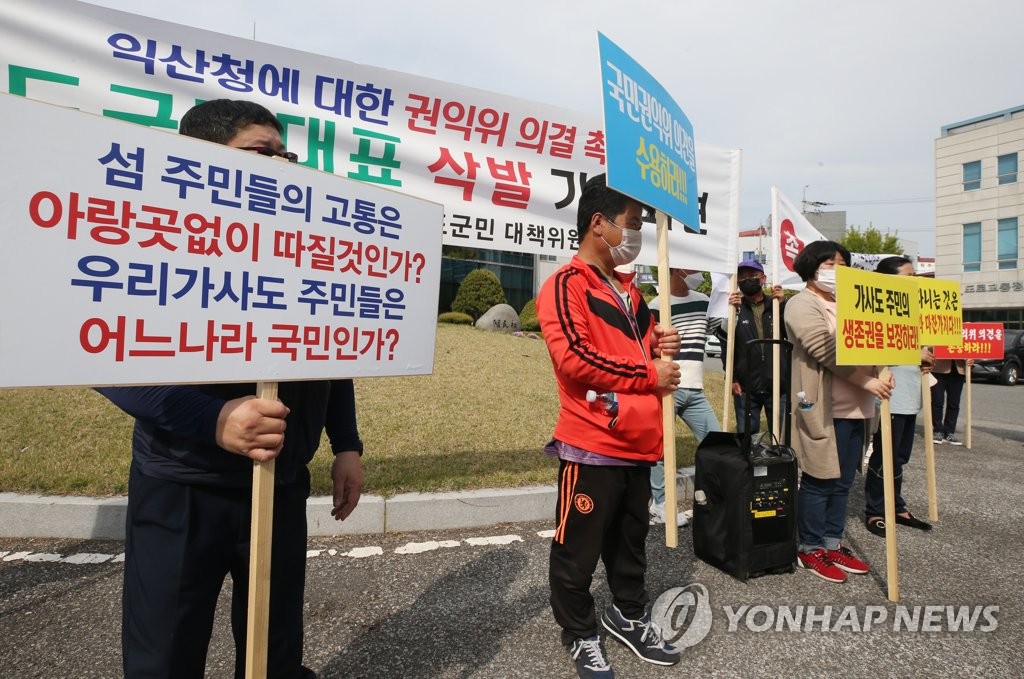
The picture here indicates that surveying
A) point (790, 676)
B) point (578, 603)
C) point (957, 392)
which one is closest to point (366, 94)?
point (578, 603)

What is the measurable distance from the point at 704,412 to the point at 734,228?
1657mm

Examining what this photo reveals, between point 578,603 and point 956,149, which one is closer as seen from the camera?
point 578,603

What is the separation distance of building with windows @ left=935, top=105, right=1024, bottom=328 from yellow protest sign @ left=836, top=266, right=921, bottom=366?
2838 cm

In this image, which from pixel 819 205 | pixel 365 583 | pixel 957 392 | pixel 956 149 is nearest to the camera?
pixel 365 583

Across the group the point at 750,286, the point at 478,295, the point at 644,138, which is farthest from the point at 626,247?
the point at 478,295

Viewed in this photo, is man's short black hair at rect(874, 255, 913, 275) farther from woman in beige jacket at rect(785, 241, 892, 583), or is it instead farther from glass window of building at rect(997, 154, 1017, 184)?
glass window of building at rect(997, 154, 1017, 184)

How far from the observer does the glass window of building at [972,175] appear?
87.9 ft

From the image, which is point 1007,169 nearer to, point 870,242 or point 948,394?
point 870,242

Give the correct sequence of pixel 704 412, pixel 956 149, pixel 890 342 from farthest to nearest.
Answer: pixel 956 149 → pixel 704 412 → pixel 890 342

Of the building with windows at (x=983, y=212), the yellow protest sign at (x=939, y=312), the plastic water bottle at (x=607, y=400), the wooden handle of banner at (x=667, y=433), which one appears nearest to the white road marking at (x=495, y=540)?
the wooden handle of banner at (x=667, y=433)

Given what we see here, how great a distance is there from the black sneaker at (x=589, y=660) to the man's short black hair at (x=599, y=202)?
161 centimetres

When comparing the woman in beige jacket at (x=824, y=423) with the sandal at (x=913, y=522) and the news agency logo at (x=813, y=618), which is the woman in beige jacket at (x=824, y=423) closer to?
the news agency logo at (x=813, y=618)

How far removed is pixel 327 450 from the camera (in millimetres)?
4926

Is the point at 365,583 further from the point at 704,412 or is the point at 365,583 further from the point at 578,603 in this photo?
the point at 704,412
